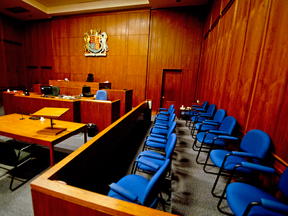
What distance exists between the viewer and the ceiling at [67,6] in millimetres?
5543

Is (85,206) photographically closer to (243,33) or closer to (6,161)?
(6,161)

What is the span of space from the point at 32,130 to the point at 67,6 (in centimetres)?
739

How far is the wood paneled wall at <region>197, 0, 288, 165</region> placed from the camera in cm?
144

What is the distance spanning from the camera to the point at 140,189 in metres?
1.29

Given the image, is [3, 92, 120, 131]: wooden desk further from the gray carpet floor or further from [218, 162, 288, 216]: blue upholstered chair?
[218, 162, 288, 216]: blue upholstered chair

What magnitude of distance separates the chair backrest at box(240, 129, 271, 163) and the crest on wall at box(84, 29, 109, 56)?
6.80 meters

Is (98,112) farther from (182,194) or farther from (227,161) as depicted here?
(227,161)

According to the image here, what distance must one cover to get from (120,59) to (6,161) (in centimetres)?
582

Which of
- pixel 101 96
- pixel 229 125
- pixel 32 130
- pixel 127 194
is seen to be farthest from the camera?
pixel 101 96

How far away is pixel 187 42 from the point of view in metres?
5.79

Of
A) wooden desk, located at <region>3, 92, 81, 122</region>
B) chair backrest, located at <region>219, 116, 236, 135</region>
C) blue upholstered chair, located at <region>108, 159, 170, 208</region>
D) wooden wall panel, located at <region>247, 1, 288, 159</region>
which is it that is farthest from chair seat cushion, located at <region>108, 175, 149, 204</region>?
wooden desk, located at <region>3, 92, 81, 122</region>

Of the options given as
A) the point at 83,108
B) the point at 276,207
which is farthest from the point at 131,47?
the point at 276,207

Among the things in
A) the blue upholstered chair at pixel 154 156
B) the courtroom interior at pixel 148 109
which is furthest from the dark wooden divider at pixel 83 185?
the blue upholstered chair at pixel 154 156

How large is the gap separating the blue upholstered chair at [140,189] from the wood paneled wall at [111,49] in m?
5.39
